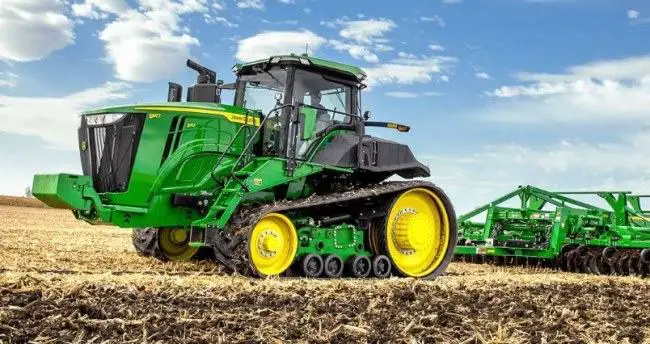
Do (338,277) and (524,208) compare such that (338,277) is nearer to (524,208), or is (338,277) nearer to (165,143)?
(165,143)

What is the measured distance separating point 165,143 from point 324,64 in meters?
2.65

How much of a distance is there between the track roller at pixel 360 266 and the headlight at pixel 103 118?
3936 mm

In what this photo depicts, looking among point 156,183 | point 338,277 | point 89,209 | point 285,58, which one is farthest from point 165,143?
point 338,277

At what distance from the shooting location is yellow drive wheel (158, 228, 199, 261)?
42.0 ft

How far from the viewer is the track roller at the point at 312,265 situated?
10.7 meters

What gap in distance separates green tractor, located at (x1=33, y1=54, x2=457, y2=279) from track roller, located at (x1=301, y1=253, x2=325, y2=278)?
0.02 m

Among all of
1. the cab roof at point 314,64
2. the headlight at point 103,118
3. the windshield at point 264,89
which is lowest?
the headlight at point 103,118

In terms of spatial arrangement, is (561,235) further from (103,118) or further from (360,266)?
(103,118)

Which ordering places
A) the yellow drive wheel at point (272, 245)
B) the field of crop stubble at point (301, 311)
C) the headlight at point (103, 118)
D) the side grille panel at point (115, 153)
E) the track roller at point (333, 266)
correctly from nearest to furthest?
the field of crop stubble at point (301, 311), the yellow drive wheel at point (272, 245), the side grille panel at point (115, 153), the headlight at point (103, 118), the track roller at point (333, 266)

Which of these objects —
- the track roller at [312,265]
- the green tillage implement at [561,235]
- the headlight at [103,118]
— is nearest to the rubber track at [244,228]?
the track roller at [312,265]

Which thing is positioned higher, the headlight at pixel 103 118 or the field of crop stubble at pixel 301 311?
the headlight at pixel 103 118

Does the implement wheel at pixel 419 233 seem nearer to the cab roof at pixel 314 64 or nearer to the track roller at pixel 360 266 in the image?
the track roller at pixel 360 266

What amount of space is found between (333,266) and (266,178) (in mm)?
1687

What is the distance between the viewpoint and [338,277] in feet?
36.6
